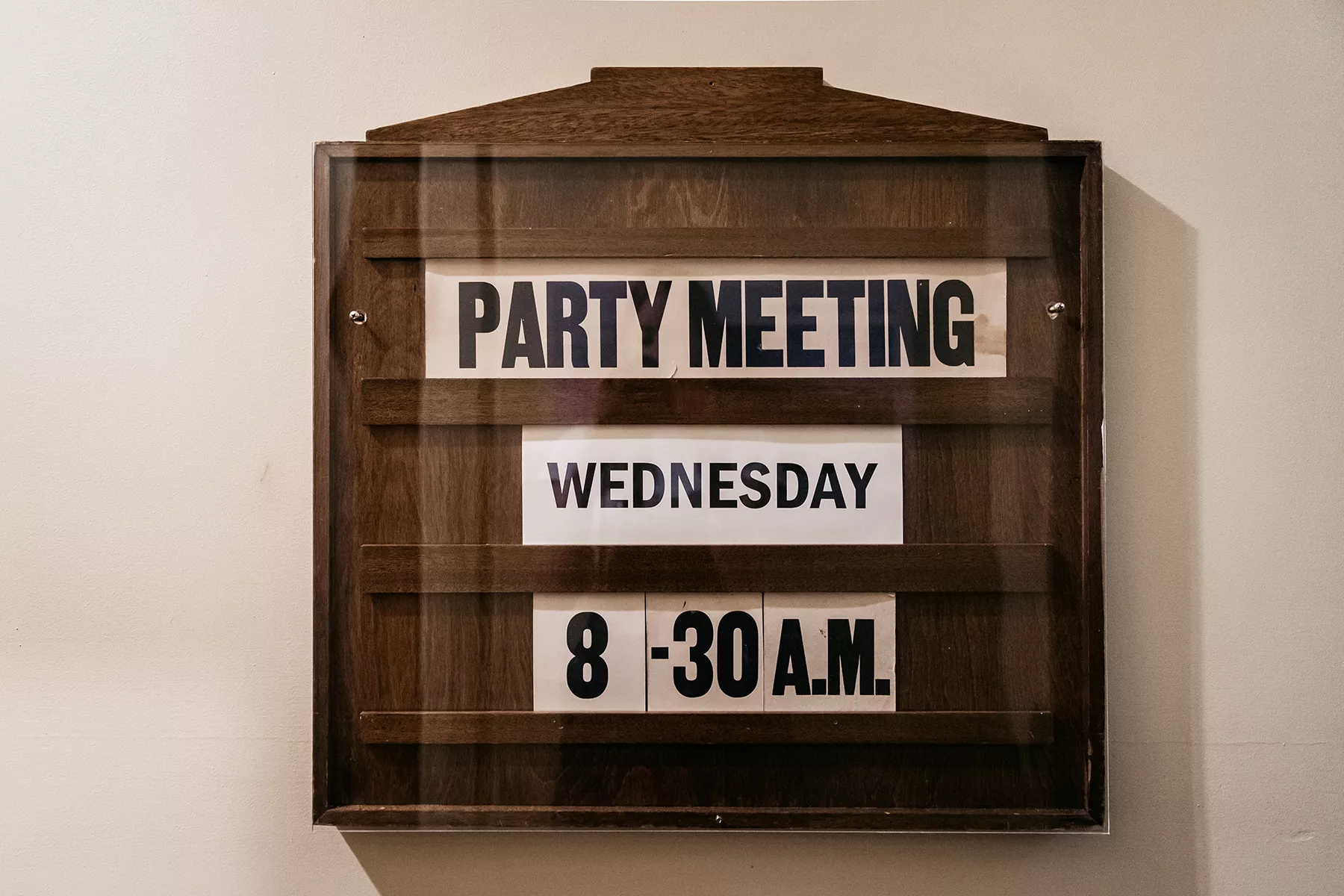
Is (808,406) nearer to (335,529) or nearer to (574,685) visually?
(574,685)

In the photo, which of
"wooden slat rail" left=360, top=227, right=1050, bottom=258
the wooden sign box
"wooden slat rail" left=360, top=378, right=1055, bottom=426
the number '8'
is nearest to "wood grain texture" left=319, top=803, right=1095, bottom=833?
the wooden sign box

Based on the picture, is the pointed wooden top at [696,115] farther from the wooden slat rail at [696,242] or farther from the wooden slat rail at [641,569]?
the wooden slat rail at [641,569]

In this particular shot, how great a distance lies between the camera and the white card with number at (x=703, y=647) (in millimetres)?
835

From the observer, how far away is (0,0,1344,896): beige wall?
0.86 metres

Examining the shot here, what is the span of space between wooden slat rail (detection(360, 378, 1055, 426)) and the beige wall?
0.14 meters

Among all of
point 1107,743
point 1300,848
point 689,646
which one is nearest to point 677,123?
point 689,646

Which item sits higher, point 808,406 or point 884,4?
point 884,4

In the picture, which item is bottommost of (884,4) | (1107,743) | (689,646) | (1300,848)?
(1300,848)

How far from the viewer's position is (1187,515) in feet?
2.82

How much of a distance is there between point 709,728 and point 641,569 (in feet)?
0.56

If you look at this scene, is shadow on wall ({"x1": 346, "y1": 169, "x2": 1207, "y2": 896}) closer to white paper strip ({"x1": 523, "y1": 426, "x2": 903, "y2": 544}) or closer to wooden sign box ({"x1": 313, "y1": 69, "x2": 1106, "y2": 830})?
wooden sign box ({"x1": 313, "y1": 69, "x2": 1106, "y2": 830})

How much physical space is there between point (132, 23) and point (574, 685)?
32.9 inches

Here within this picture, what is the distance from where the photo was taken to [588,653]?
834mm

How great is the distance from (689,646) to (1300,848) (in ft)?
2.16
